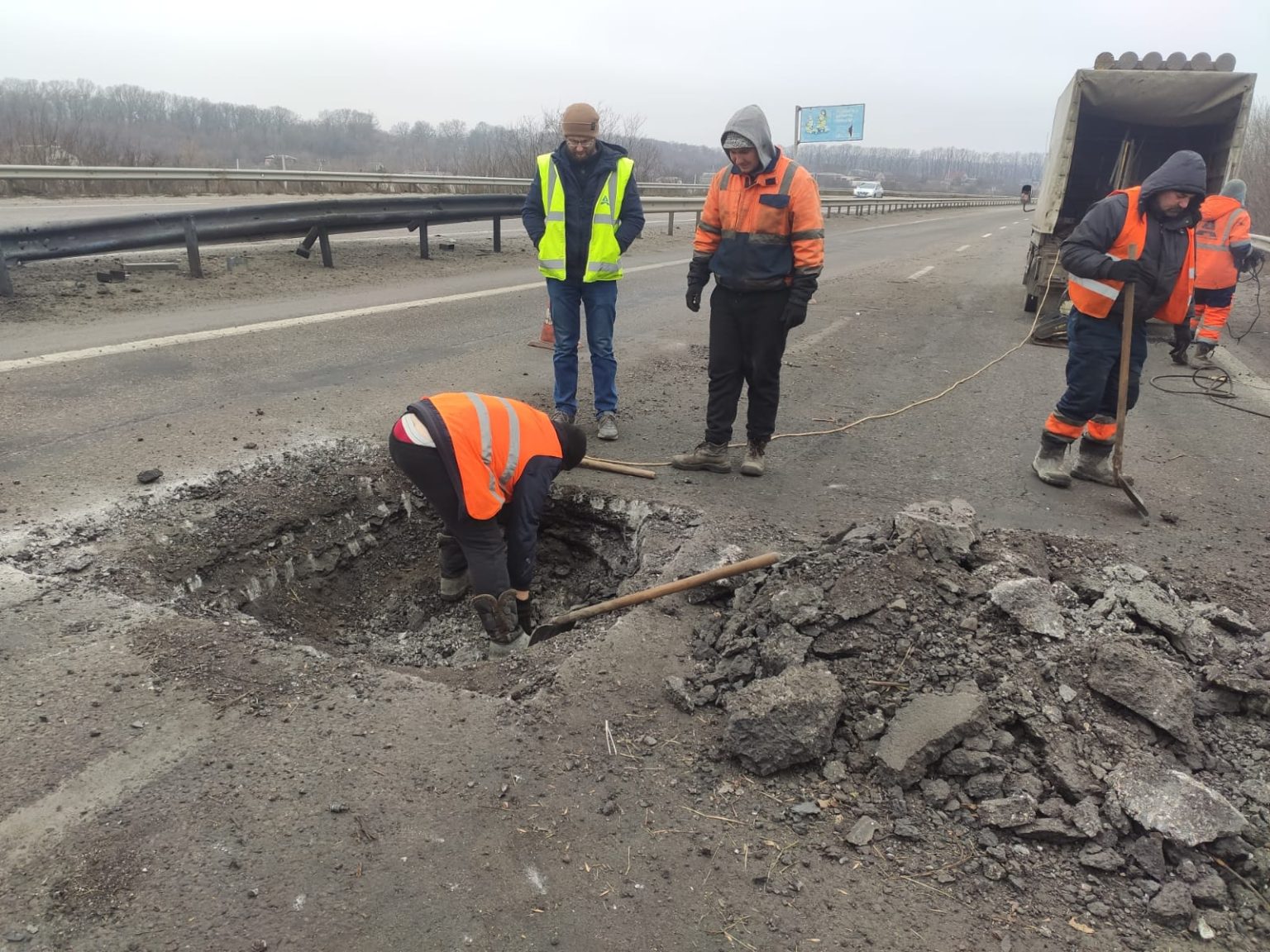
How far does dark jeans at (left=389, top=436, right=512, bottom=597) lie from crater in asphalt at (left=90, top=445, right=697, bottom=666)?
2.10ft

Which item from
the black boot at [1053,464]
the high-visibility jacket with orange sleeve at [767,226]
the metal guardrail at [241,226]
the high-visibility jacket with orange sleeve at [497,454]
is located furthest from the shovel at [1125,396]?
the metal guardrail at [241,226]

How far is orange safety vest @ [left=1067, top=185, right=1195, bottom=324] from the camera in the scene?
15.0ft

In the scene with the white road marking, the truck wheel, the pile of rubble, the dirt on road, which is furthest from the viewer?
the truck wheel

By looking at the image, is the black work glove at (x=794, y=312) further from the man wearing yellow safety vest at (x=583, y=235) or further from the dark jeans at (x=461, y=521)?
the dark jeans at (x=461, y=521)

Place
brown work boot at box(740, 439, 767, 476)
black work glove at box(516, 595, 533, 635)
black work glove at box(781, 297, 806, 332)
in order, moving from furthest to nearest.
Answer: brown work boot at box(740, 439, 767, 476) → black work glove at box(781, 297, 806, 332) → black work glove at box(516, 595, 533, 635)

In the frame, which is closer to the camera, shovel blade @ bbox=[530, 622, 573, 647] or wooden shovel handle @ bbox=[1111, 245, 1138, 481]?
shovel blade @ bbox=[530, 622, 573, 647]

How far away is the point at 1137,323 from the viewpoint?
4789 mm

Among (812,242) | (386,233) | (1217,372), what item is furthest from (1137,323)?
(386,233)

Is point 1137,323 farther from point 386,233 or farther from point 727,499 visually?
point 386,233

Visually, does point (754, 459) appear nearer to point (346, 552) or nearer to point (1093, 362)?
point (1093, 362)

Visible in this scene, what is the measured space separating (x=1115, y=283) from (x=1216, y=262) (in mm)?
4779

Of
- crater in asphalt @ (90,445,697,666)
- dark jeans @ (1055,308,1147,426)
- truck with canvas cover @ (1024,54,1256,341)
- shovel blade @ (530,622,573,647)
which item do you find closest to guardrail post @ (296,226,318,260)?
crater in asphalt @ (90,445,697,666)

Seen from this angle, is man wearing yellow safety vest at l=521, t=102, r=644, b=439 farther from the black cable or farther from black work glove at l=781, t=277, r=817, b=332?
the black cable

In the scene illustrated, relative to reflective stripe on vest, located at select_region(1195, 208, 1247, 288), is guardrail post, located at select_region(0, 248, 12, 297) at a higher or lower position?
lower
